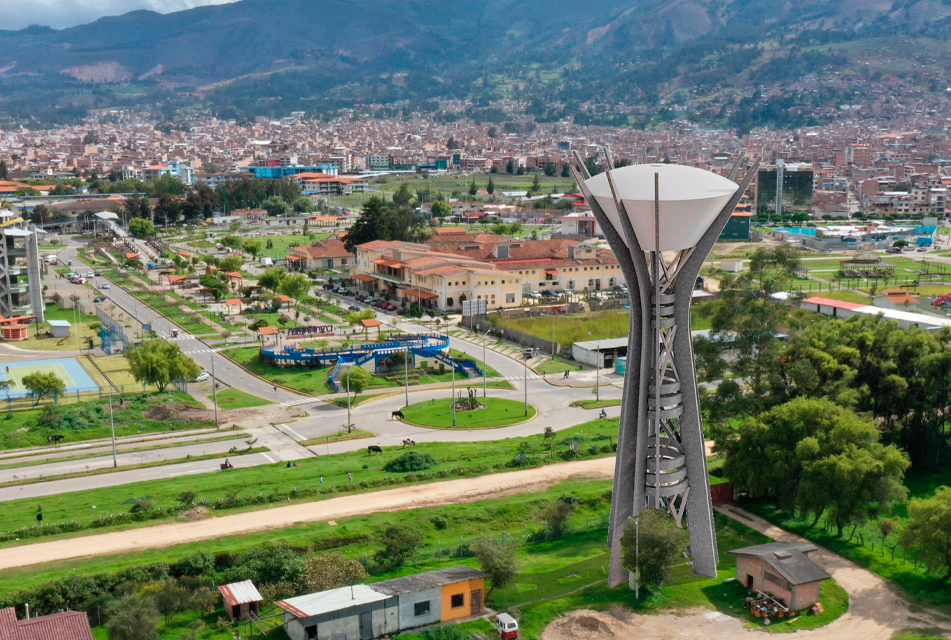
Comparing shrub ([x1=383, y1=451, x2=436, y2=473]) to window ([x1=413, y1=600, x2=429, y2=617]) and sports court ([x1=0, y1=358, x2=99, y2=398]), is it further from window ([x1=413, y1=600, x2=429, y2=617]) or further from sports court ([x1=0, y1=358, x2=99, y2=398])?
sports court ([x1=0, y1=358, x2=99, y2=398])

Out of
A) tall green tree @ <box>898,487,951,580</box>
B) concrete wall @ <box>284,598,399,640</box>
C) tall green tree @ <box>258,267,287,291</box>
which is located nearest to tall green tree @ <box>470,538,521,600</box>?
concrete wall @ <box>284,598,399,640</box>

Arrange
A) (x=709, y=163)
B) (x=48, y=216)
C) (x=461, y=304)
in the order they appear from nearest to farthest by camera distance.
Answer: (x=461, y=304)
(x=48, y=216)
(x=709, y=163)

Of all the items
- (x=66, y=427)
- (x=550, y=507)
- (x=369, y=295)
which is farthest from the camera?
(x=369, y=295)

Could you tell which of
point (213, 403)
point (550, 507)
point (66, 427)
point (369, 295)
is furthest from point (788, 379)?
point (369, 295)

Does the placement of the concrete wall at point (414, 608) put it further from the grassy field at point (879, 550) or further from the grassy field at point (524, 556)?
the grassy field at point (879, 550)

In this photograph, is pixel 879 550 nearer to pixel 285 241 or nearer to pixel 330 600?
pixel 330 600

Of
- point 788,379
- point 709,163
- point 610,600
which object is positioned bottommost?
point 610,600

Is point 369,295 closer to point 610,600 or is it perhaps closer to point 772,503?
point 772,503
